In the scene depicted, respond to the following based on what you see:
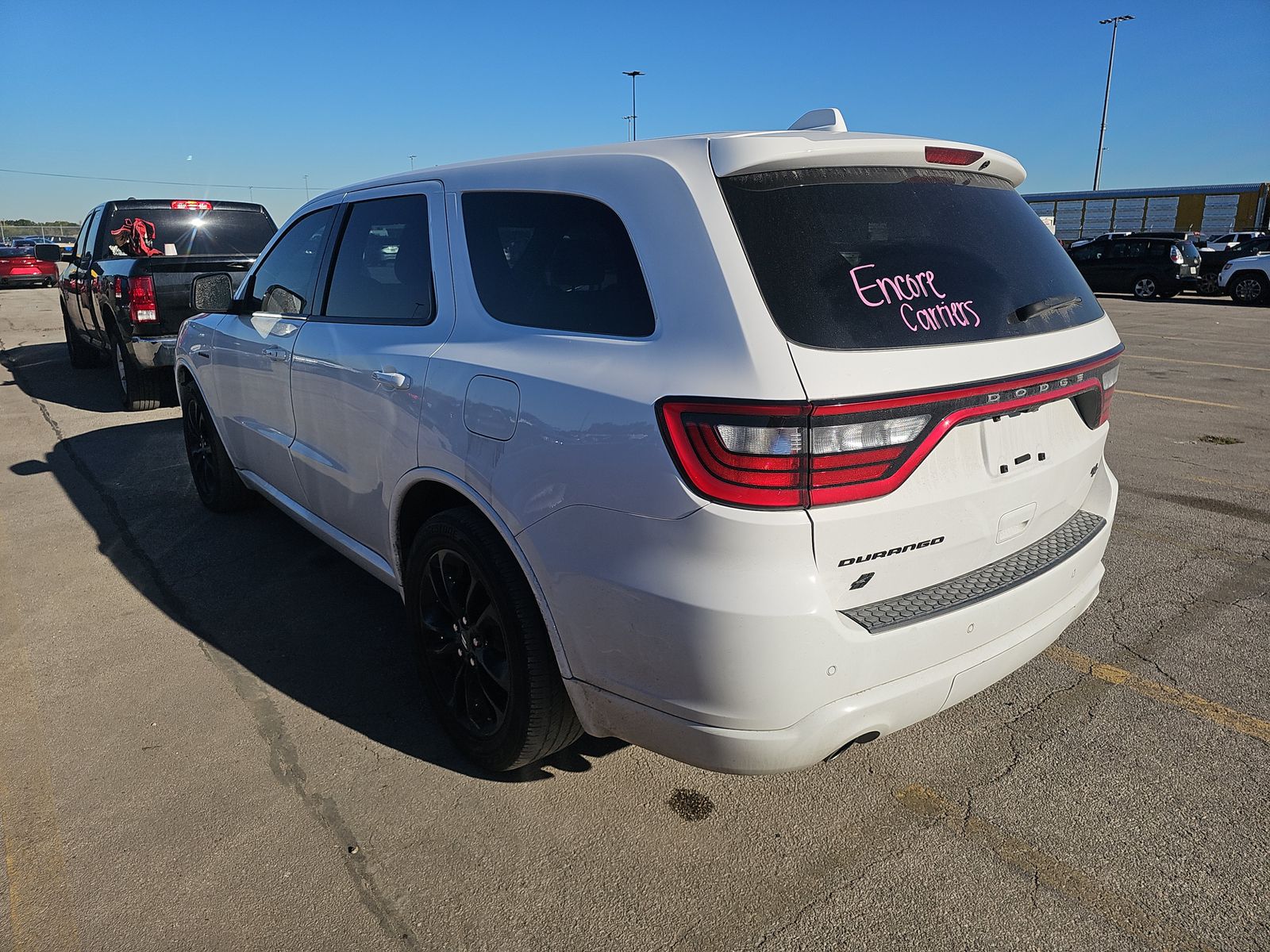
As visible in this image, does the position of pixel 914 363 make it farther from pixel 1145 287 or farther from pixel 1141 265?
pixel 1145 287

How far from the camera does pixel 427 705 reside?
3.15 m

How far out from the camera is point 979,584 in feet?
7.35

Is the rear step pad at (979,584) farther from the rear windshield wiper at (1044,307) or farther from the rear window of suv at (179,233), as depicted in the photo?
the rear window of suv at (179,233)

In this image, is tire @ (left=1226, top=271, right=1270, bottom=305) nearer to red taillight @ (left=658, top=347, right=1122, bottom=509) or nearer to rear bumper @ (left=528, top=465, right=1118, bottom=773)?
rear bumper @ (left=528, top=465, right=1118, bottom=773)

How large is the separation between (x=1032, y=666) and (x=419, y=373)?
2.55 m

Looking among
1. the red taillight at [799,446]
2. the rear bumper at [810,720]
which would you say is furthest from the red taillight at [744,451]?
the rear bumper at [810,720]

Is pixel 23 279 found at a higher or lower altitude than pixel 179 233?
lower

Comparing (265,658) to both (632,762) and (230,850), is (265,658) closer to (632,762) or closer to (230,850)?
(230,850)

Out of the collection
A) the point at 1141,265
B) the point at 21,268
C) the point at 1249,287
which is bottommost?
the point at 1249,287

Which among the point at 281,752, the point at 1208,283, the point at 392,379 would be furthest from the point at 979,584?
the point at 1208,283

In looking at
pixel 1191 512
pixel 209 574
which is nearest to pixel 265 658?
pixel 209 574

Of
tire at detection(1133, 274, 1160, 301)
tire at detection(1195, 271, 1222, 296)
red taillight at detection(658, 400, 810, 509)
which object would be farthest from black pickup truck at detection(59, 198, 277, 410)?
tire at detection(1195, 271, 1222, 296)

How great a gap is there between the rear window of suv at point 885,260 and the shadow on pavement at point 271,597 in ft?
5.52

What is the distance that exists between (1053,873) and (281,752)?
2373 mm
